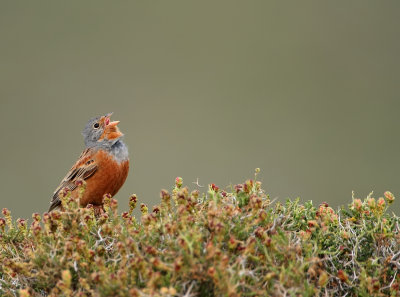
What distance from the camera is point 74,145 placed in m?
15.9

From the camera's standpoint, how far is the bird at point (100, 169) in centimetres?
593

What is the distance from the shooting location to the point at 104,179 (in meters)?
5.96

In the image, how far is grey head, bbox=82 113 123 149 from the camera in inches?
248

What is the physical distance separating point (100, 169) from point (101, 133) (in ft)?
1.80

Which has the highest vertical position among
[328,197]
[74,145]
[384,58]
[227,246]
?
[384,58]

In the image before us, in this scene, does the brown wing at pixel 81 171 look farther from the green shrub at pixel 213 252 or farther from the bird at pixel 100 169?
the green shrub at pixel 213 252

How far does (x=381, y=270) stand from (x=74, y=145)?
44.0ft

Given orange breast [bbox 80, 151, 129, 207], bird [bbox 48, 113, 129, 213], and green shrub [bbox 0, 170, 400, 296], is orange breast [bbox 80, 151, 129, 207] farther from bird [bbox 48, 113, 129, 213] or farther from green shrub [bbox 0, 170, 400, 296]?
green shrub [bbox 0, 170, 400, 296]

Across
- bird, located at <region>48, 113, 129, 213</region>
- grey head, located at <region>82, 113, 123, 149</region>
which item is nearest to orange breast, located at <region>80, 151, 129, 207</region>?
bird, located at <region>48, 113, 129, 213</region>

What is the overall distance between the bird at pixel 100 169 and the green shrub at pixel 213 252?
7.55ft

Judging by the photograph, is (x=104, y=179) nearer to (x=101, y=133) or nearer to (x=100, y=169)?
(x=100, y=169)

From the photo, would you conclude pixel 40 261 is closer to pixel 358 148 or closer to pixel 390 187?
pixel 390 187

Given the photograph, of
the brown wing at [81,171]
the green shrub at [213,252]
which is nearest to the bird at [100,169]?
the brown wing at [81,171]

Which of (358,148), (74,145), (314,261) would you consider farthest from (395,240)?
(74,145)
